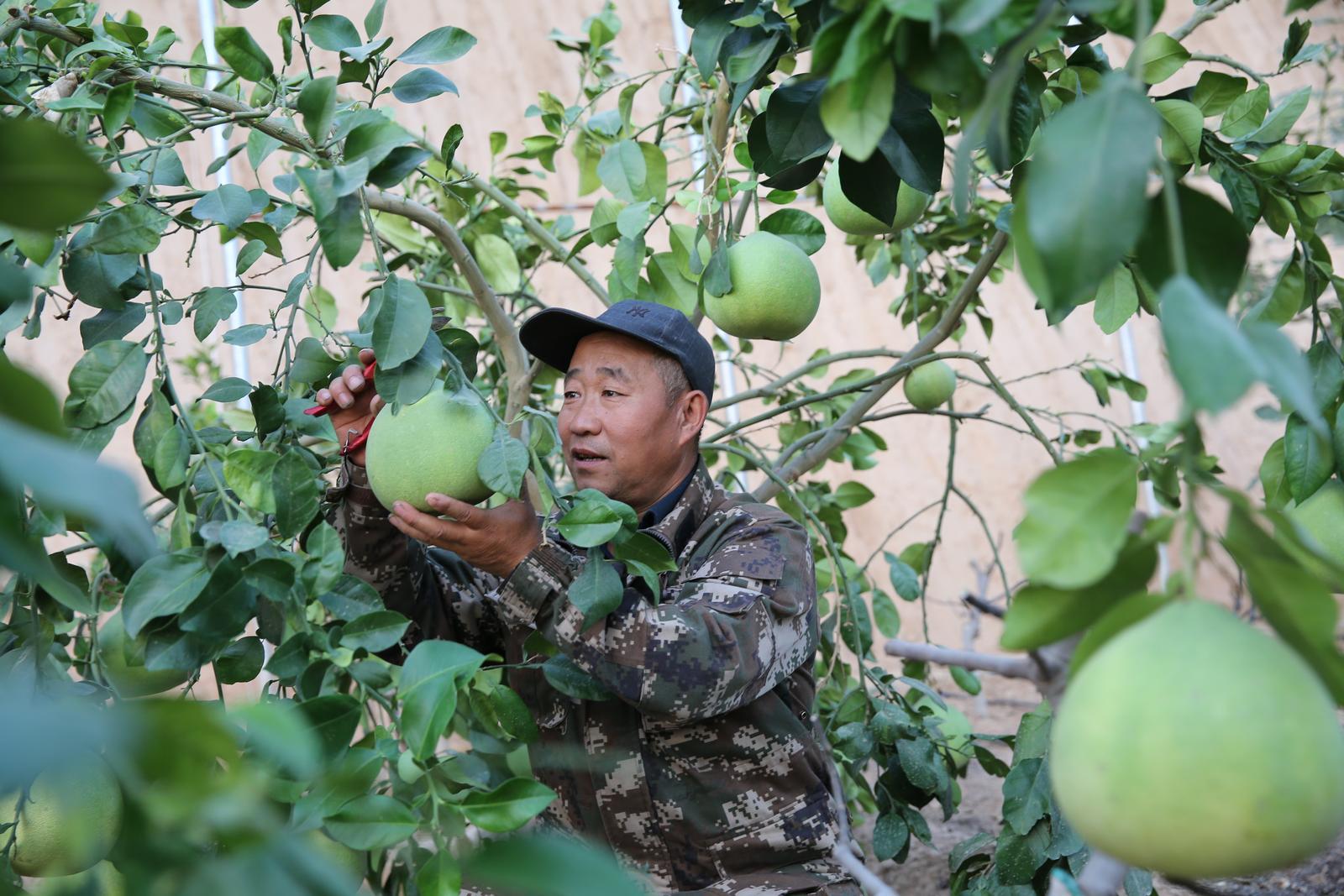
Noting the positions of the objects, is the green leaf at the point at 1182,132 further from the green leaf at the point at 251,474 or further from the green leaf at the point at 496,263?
the green leaf at the point at 496,263

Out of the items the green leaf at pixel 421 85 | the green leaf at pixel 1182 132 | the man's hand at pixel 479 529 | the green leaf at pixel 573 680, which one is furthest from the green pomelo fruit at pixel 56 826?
the green leaf at pixel 1182 132

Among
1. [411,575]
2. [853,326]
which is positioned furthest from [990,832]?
[853,326]

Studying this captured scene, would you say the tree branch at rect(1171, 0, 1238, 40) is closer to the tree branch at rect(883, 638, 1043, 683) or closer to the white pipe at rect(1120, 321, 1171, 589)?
the tree branch at rect(883, 638, 1043, 683)

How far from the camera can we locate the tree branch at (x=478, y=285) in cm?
173

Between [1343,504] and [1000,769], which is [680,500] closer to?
[1000,769]

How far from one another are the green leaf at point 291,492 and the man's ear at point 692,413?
0.83 m

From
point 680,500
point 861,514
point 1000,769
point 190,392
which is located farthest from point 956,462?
point 680,500

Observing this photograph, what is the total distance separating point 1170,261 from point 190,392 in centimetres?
424

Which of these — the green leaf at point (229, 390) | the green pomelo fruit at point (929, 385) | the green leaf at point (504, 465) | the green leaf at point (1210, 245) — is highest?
the green leaf at point (1210, 245)

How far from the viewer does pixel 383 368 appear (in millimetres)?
1042

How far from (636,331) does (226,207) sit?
63 cm

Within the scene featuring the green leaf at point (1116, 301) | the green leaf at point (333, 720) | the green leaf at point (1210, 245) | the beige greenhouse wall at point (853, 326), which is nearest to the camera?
the green leaf at point (1210, 245)

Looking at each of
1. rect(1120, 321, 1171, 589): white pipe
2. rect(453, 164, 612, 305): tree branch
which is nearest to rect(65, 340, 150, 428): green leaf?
rect(453, 164, 612, 305): tree branch

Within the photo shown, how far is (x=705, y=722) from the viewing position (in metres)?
1.60
